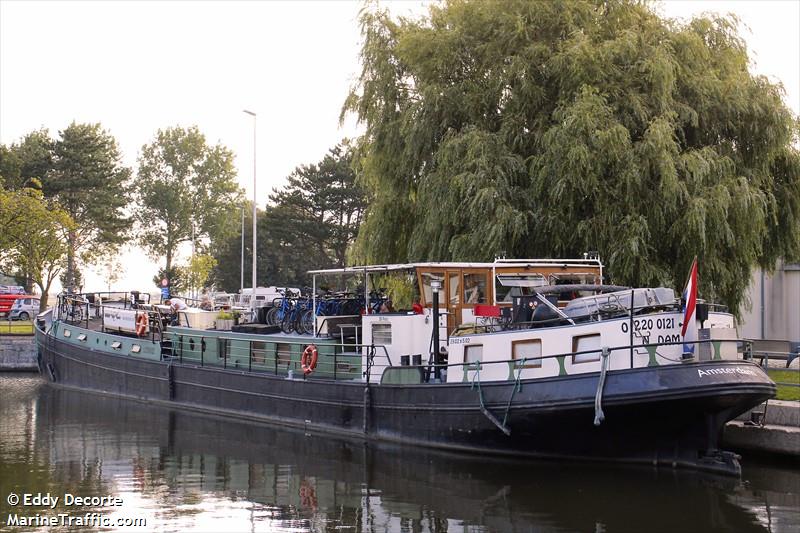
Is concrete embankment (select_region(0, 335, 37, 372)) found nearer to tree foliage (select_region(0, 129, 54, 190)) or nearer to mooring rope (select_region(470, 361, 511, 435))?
mooring rope (select_region(470, 361, 511, 435))

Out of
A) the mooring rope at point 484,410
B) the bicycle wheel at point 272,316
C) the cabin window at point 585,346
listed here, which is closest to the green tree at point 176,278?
the bicycle wheel at point 272,316

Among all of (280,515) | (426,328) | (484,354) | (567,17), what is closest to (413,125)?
(567,17)

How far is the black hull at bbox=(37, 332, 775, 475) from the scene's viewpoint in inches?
661

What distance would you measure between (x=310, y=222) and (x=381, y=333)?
50142 mm

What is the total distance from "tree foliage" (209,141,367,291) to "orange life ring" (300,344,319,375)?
4508cm

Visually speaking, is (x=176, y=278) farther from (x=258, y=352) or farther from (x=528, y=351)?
(x=528, y=351)

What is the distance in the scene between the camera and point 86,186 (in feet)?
227

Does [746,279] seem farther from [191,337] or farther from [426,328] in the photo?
[191,337]

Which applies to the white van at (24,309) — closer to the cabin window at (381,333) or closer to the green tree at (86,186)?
the green tree at (86,186)

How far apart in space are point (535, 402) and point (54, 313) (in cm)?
2172

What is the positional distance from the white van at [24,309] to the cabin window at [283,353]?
111ft

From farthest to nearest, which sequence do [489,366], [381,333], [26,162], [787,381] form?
[26,162] → [787,381] → [381,333] → [489,366]

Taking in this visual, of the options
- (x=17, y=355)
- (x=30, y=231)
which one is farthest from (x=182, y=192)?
(x=17, y=355)

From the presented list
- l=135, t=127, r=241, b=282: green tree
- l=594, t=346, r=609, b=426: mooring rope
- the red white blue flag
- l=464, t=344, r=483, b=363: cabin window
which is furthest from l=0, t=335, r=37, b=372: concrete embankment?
l=135, t=127, r=241, b=282: green tree
